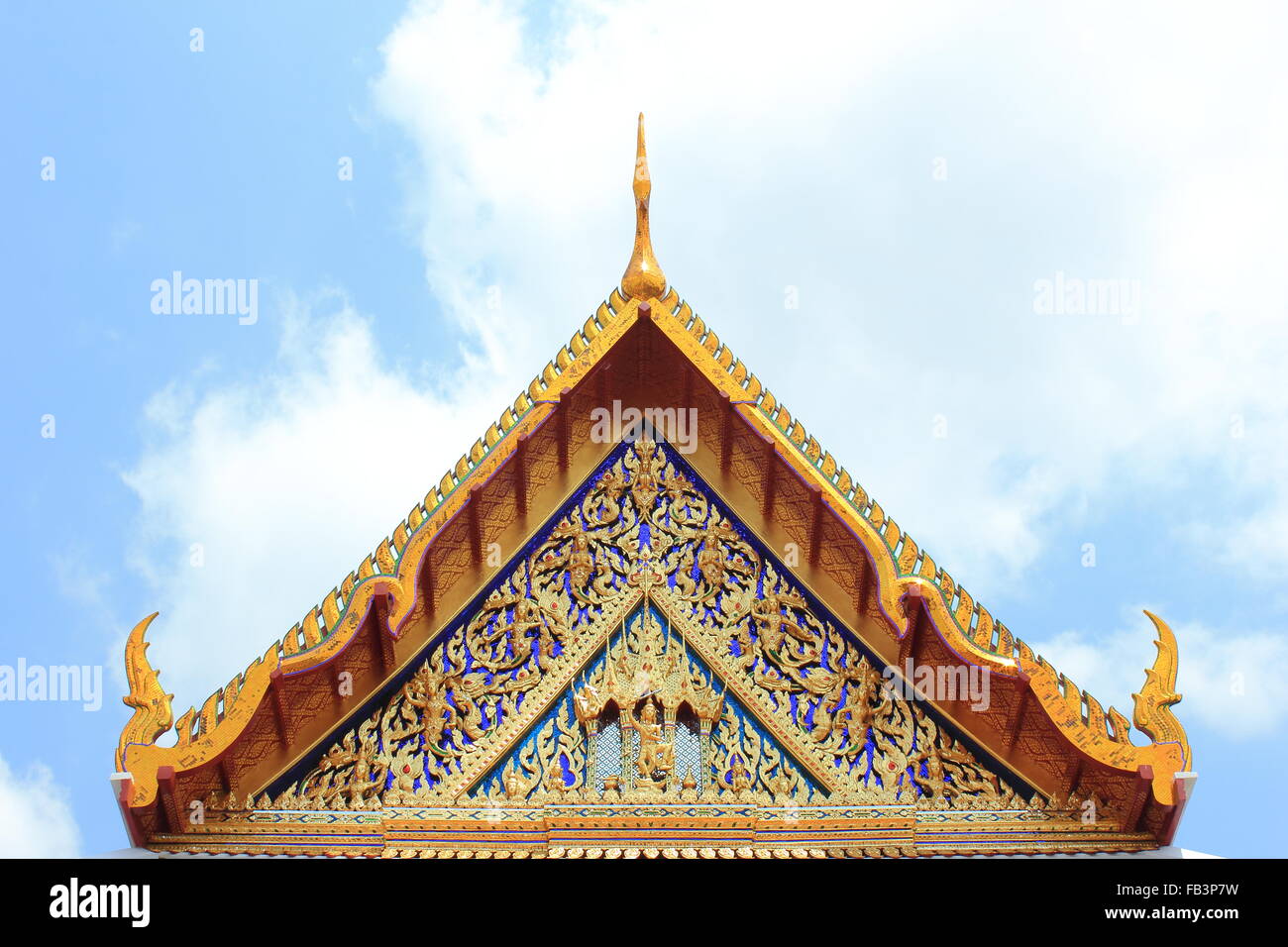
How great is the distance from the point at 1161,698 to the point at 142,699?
15.6ft

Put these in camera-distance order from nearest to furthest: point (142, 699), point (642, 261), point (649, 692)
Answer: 1. point (142, 699)
2. point (649, 692)
3. point (642, 261)

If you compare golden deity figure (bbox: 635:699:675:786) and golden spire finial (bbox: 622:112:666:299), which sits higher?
golden spire finial (bbox: 622:112:666:299)

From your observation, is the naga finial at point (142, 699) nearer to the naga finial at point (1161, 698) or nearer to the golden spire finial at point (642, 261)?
the golden spire finial at point (642, 261)

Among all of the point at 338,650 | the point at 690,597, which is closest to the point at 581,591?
the point at 690,597

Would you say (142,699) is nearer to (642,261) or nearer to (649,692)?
(649,692)

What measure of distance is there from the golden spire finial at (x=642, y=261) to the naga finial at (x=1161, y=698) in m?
3.14

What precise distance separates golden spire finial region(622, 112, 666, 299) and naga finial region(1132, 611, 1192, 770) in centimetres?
314

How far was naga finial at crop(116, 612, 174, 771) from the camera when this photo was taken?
834 cm

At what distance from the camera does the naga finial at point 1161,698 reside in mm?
8398

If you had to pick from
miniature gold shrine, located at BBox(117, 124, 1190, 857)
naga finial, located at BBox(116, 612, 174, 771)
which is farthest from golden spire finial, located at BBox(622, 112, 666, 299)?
naga finial, located at BBox(116, 612, 174, 771)

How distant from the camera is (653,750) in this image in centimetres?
887

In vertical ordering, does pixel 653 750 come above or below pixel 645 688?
below

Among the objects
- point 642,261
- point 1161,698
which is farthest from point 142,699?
point 1161,698

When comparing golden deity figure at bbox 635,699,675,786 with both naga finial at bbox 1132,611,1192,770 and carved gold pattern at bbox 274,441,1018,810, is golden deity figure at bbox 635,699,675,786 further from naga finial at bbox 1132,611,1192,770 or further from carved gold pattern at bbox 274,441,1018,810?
naga finial at bbox 1132,611,1192,770
